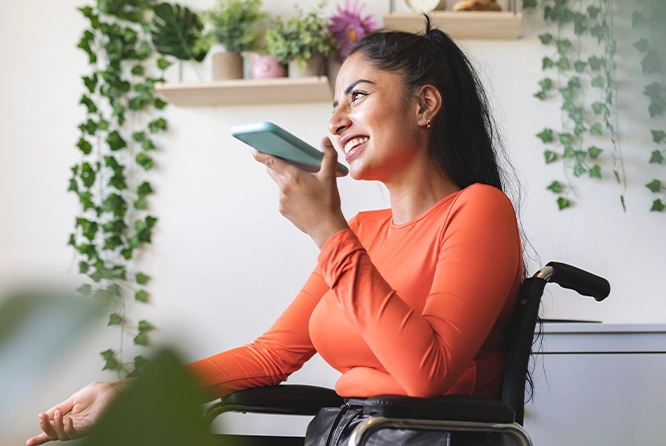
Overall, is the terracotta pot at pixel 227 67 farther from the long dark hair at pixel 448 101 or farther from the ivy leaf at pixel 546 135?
the long dark hair at pixel 448 101

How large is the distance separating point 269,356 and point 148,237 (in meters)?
1.48

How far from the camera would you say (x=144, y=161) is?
2783mm

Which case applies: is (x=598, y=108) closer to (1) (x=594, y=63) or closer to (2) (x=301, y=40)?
(1) (x=594, y=63)

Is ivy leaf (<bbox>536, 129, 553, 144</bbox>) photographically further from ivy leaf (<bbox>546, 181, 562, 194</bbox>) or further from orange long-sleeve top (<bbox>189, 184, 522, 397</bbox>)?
orange long-sleeve top (<bbox>189, 184, 522, 397</bbox>)

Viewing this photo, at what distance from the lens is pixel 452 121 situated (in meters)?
1.38

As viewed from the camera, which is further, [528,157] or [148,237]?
[148,237]

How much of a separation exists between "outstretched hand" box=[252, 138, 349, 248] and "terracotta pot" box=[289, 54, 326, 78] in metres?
1.57

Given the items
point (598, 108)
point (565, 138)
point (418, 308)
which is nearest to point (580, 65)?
point (598, 108)

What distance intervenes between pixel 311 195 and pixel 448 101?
0.43 m

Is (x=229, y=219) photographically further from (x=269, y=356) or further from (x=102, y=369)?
(x=102, y=369)

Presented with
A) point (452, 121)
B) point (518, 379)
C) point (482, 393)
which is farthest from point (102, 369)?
point (452, 121)

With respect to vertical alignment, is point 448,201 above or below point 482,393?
above

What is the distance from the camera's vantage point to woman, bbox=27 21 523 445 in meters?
1.04

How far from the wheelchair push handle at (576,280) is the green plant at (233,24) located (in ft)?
6.02
